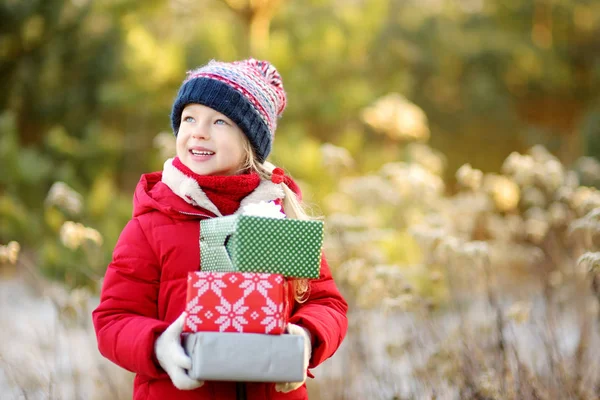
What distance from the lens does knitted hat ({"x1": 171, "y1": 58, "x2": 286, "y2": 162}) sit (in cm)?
186

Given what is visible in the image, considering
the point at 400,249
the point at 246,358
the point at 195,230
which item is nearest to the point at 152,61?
the point at 400,249

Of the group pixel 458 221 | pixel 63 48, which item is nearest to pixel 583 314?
pixel 458 221

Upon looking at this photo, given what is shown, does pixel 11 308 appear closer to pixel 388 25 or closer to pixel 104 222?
pixel 104 222

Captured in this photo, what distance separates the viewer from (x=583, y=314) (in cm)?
375

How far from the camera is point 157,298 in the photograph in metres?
1.79

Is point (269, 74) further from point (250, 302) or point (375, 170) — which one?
point (375, 170)

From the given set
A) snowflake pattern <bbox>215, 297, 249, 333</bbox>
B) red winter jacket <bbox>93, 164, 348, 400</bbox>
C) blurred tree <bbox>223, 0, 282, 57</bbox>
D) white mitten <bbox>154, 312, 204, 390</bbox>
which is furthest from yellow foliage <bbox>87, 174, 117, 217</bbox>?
snowflake pattern <bbox>215, 297, 249, 333</bbox>

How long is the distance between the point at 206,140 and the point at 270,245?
427 millimetres

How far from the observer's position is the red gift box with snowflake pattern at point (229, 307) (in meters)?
1.52

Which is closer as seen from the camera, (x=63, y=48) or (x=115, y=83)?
(x=115, y=83)

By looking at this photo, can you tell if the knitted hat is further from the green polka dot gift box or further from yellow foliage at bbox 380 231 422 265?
yellow foliage at bbox 380 231 422 265

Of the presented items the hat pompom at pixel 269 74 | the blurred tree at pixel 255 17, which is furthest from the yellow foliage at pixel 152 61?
the hat pompom at pixel 269 74

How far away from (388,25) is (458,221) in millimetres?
6373

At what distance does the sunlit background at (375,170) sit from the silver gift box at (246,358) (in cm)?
124
